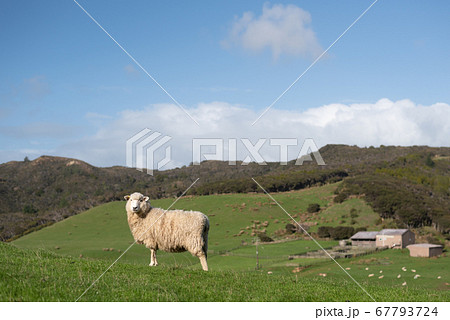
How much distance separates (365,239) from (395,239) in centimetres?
417

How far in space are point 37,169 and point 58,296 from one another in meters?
136

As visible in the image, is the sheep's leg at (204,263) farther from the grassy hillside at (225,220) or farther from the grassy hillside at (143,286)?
the grassy hillside at (225,220)

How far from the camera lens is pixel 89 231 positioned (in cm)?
7825

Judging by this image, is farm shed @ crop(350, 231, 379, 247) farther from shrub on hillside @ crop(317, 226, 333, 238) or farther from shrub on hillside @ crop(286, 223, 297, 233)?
shrub on hillside @ crop(286, 223, 297, 233)

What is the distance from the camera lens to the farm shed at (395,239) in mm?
57250

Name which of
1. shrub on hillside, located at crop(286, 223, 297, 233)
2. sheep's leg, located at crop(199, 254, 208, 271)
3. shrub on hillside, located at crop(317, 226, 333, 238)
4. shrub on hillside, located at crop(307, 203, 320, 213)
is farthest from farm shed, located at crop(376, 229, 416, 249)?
sheep's leg, located at crop(199, 254, 208, 271)

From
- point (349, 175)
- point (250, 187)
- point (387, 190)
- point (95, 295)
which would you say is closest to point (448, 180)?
point (349, 175)

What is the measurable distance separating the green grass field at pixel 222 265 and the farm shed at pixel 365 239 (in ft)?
12.0

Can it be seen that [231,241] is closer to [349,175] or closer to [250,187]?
[250,187]

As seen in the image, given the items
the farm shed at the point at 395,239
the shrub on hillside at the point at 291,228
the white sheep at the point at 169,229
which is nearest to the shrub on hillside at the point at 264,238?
the shrub on hillside at the point at 291,228

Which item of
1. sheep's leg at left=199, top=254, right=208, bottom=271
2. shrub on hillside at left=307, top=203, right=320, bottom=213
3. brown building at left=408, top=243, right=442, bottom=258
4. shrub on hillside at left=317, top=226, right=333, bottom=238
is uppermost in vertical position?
shrub on hillside at left=307, top=203, right=320, bottom=213

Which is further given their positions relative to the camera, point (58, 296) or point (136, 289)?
point (136, 289)

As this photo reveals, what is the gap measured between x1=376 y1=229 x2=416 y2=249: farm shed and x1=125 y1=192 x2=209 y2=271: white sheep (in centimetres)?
4738

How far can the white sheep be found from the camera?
1574 cm
